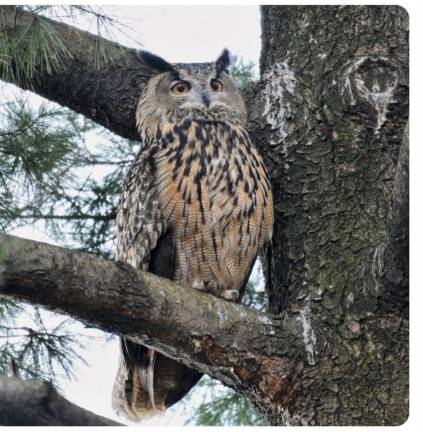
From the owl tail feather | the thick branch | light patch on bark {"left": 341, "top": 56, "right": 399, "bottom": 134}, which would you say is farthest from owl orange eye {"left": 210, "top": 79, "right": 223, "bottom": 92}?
the thick branch

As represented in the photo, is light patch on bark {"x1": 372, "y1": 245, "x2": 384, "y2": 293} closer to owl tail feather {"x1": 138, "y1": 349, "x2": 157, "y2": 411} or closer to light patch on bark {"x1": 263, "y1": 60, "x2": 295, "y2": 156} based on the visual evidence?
light patch on bark {"x1": 263, "y1": 60, "x2": 295, "y2": 156}

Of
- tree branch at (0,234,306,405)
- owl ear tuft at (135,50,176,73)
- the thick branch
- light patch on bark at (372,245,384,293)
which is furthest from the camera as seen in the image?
owl ear tuft at (135,50,176,73)

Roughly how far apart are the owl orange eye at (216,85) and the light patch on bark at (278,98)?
28cm

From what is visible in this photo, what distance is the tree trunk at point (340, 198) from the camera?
252 centimetres

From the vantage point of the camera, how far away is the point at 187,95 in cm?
335

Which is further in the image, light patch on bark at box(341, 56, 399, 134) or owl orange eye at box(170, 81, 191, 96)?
owl orange eye at box(170, 81, 191, 96)

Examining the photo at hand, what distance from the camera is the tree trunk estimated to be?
8.27 ft

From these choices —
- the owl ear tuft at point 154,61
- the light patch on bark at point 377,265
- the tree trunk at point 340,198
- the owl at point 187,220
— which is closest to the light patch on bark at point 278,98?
the tree trunk at point 340,198

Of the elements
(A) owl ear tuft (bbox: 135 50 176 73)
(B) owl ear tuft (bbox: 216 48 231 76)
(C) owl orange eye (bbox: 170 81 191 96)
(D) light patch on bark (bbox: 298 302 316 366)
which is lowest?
(D) light patch on bark (bbox: 298 302 316 366)

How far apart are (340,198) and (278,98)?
1.56 ft

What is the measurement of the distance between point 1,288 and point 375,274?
3.68ft

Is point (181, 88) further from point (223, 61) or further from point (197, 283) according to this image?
point (197, 283)

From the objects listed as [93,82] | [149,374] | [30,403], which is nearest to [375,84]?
[93,82]

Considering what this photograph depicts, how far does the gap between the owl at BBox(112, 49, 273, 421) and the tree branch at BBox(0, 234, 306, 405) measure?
14.8 inches
